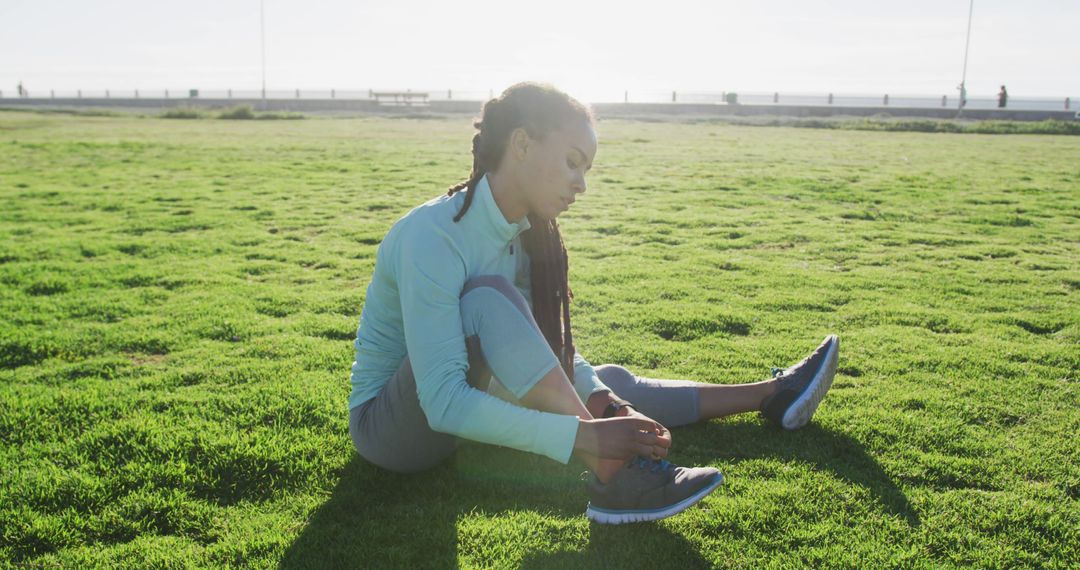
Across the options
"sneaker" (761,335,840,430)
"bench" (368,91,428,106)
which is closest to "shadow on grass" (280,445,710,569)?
"sneaker" (761,335,840,430)

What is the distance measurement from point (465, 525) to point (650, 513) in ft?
2.26

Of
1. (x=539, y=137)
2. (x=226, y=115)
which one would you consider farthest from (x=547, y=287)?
(x=226, y=115)

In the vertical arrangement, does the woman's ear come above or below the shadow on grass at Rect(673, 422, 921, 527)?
above

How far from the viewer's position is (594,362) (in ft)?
15.1

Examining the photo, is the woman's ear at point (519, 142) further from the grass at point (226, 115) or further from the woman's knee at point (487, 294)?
the grass at point (226, 115)

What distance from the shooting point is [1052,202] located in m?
11.0

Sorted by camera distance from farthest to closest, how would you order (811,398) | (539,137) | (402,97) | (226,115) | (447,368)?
(402,97) → (226,115) → (811,398) → (539,137) → (447,368)

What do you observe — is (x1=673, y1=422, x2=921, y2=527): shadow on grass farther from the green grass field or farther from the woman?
the woman

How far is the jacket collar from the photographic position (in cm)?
275

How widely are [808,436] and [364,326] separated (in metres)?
2.09

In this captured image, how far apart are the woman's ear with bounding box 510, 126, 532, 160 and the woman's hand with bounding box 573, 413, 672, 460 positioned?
3.13 feet

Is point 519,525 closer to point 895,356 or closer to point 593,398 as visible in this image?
point 593,398

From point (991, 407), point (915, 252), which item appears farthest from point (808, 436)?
point (915, 252)

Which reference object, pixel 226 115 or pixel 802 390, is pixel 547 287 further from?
pixel 226 115
